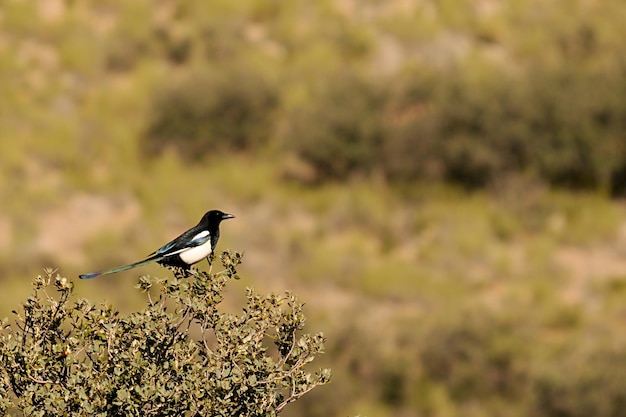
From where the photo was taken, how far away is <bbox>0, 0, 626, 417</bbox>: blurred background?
20156 mm

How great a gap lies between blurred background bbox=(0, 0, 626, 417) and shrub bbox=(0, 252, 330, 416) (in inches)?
443

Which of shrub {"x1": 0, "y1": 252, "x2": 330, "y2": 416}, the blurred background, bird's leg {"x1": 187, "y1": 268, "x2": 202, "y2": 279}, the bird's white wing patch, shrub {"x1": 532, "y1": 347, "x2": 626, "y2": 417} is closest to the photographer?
shrub {"x1": 0, "y1": 252, "x2": 330, "y2": 416}

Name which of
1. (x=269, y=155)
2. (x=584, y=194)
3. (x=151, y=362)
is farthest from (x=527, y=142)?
(x=151, y=362)

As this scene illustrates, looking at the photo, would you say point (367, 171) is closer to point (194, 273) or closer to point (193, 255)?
point (193, 255)

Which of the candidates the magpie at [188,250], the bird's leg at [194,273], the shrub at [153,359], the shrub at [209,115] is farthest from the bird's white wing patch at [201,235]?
the shrub at [209,115]

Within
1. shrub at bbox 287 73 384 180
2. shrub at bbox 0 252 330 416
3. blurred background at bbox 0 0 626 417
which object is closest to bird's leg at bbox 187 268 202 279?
shrub at bbox 0 252 330 416

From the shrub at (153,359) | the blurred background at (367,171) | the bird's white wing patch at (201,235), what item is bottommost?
the shrub at (153,359)

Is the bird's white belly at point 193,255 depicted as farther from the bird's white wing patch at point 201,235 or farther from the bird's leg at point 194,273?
the bird's leg at point 194,273

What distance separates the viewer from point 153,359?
6.71 metres

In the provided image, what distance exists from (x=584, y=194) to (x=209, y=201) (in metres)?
8.42

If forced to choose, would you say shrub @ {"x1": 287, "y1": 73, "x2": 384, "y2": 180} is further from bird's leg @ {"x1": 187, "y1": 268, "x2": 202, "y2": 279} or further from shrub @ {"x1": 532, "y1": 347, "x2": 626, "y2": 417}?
bird's leg @ {"x1": 187, "y1": 268, "x2": 202, "y2": 279}

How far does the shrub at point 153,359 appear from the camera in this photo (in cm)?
648

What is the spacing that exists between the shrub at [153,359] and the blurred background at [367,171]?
11247 millimetres

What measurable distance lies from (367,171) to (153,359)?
71.0ft
